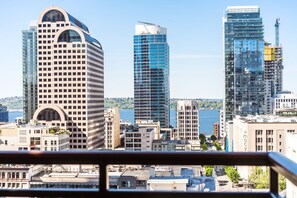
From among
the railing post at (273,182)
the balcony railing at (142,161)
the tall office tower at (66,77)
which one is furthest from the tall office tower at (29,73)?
the railing post at (273,182)

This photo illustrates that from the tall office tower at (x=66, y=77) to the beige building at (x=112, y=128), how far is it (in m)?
0.70

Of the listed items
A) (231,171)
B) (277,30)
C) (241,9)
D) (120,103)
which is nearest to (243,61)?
(277,30)

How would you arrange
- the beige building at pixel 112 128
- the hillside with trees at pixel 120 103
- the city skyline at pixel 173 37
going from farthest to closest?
1. the city skyline at pixel 173 37
2. the hillside with trees at pixel 120 103
3. the beige building at pixel 112 128

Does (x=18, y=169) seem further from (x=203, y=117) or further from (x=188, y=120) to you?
(x=203, y=117)

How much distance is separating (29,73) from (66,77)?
3273 millimetres

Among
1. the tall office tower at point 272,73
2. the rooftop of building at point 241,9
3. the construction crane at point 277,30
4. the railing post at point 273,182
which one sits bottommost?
the railing post at point 273,182

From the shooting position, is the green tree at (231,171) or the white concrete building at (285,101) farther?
the white concrete building at (285,101)

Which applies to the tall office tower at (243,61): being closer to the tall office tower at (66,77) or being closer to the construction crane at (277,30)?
the construction crane at (277,30)

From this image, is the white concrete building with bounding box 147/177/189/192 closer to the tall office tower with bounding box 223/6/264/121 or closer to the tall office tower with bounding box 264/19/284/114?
the tall office tower with bounding box 223/6/264/121

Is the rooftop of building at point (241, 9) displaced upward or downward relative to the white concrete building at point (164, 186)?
upward

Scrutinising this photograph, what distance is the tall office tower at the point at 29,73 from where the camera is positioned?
23203 mm

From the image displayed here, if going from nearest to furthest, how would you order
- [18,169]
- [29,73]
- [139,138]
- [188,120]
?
[18,169], [139,138], [188,120], [29,73]

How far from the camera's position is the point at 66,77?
22.1 meters

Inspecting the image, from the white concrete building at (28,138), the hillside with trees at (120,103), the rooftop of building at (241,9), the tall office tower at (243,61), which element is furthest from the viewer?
the rooftop of building at (241,9)
